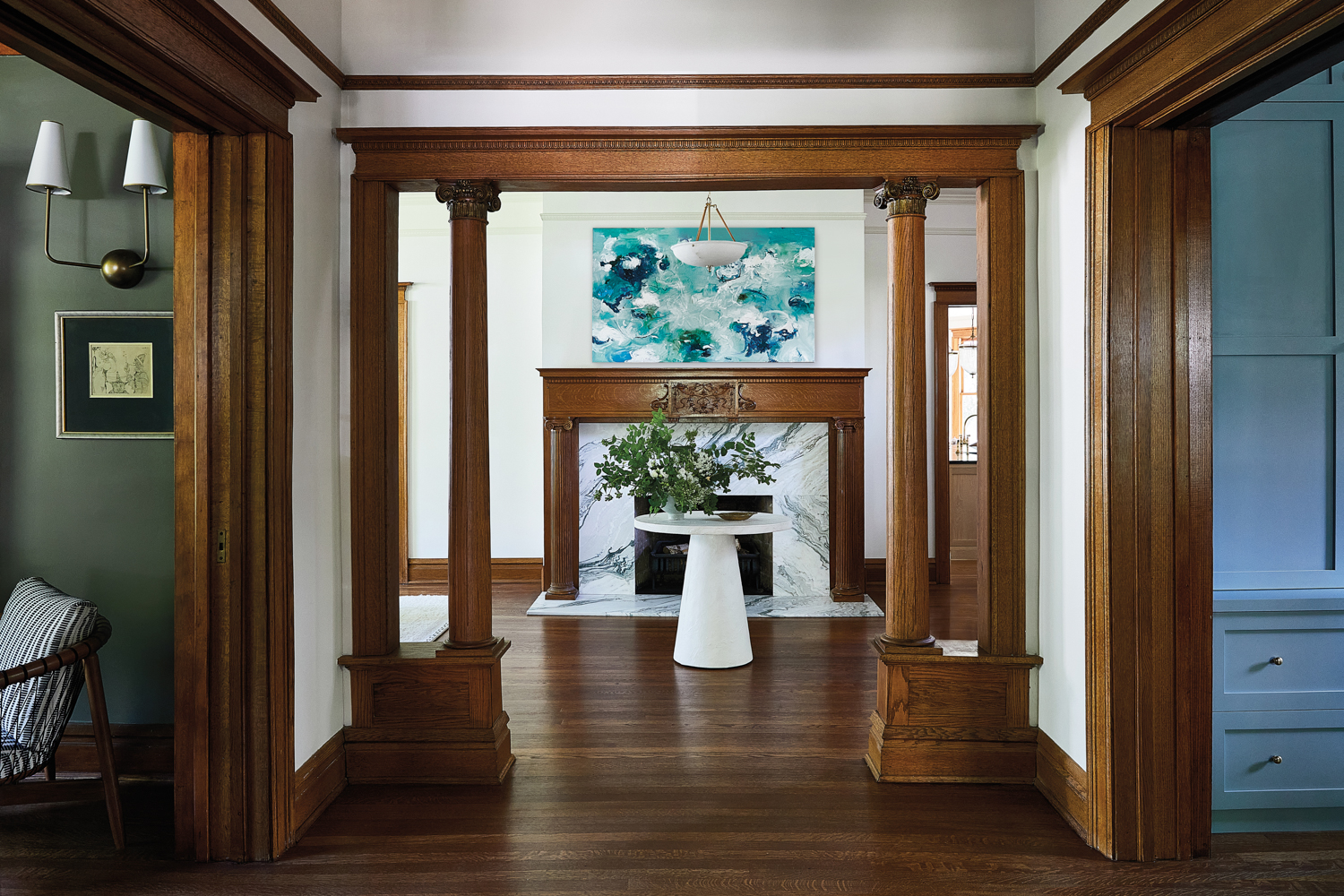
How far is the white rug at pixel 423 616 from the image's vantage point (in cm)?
507

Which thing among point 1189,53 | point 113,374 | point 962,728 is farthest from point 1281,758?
point 113,374

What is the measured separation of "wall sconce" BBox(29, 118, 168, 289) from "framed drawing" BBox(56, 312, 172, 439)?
16cm

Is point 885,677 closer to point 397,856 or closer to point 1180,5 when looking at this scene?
point 397,856

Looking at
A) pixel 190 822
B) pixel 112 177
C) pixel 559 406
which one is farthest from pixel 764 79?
pixel 559 406

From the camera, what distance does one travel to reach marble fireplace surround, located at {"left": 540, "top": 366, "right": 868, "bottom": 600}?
611cm

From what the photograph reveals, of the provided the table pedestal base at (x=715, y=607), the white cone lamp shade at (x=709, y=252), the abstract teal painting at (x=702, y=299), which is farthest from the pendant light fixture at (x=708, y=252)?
the table pedestal base at (x=715, y=607)

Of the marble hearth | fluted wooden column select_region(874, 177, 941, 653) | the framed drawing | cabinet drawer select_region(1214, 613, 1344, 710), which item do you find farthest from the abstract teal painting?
cabinet drawer select_region(1214, 613, 1344, 710)

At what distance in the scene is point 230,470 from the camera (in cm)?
239

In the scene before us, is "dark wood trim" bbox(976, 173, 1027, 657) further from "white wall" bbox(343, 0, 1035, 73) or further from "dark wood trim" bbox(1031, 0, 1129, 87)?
"white wall" bbox(343, 0, 1035, 73)

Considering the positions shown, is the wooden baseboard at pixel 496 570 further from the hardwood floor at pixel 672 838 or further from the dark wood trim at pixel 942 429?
the dark wood trim at pixel 942 429

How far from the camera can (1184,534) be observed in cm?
Answer: 244

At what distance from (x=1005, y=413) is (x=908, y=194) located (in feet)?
2.96

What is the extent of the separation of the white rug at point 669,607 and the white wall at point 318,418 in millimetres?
2862

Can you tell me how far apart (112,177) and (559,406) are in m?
3.42
